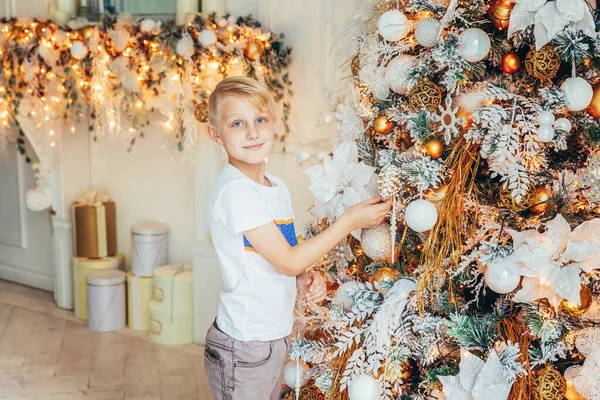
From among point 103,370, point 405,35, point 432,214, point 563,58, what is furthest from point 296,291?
point 103,370

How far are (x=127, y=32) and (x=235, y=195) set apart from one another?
1.66m

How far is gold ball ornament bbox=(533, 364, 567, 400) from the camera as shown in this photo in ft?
4.66

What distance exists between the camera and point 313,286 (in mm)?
1767

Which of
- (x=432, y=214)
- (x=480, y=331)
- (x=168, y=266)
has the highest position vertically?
(x=432, y=214)

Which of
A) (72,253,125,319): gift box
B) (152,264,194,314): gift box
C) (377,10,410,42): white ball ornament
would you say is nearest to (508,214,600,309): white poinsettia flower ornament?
(377,10,410,42): white ball ornament

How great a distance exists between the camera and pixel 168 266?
3434mm

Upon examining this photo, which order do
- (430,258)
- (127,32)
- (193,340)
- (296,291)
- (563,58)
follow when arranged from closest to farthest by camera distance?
(563,58), (430,258), (296,291), (127,32), (193,340)

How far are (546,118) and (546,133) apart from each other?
0.03 metres

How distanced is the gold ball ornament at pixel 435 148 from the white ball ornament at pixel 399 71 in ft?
0.48

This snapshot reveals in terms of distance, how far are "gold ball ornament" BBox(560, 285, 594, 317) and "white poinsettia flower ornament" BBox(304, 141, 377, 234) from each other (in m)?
0.49

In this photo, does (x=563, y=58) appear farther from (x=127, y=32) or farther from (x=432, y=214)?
(x=127, y=32)

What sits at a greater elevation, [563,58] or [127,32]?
[563,58]

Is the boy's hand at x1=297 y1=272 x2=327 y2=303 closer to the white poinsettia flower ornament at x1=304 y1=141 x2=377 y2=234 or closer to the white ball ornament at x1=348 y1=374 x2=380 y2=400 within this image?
the white poinsettia flower ornament at x1=304 y1=141 x2=377 y2=234

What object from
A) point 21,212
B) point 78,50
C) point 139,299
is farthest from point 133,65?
point 21,212
